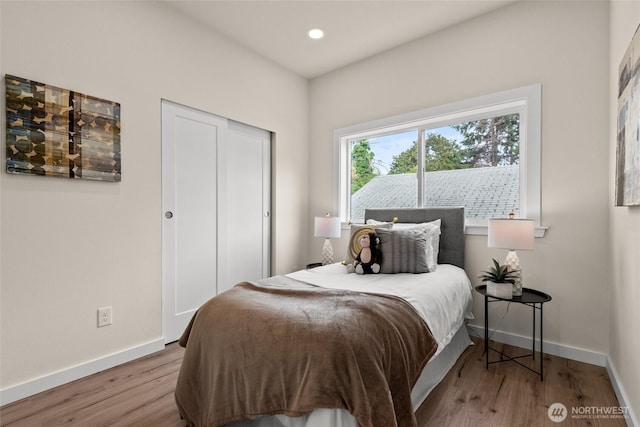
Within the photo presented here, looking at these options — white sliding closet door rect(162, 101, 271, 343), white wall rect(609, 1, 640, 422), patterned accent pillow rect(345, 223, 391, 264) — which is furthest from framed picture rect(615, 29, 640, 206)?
white sliding closet door rect(162, 101, 271, 343)

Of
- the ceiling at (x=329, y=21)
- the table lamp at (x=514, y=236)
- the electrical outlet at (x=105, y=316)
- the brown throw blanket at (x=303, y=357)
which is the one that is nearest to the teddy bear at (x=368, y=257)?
the brown throw blanket at (x=303, y=357)

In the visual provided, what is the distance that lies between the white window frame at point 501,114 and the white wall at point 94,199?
1.75 m

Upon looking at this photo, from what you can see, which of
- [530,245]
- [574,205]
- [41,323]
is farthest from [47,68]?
[574,205]

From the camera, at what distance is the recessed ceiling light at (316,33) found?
2.95 m

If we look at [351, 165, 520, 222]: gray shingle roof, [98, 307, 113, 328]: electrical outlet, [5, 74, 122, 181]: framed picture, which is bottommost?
[98, 307, 113, 328]: electrical outlet

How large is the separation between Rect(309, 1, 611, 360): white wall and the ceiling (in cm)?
27

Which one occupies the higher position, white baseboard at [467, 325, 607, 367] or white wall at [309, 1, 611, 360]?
white wall at [309, 1, 611, 360]

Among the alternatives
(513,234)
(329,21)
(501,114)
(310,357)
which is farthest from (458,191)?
(310,357)

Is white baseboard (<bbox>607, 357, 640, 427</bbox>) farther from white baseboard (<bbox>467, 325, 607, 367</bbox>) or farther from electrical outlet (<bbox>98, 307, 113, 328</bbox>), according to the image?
electrical outlet (<bbox>98, 307, 113, 328</bbox>)

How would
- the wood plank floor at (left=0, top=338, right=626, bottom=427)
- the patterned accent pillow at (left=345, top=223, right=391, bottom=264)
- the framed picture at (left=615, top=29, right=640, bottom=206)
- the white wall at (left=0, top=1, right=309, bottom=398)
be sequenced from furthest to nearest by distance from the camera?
1. the patterned accent pillow at (left=345, top=223, right=391, bottom=264)
2. the white wall at (left=0, top=1, right=309, bottom=398)
3. the wood plank floor at (left=0, top=338, right=626, bottom=427)
4. the framed picture at (left=615, top=29, right=640, bottom=206)

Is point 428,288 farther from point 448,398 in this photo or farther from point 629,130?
point 629,130

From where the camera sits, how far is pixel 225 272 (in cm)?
315

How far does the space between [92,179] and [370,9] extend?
2603 millimetres

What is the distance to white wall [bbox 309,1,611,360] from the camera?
2217mm
